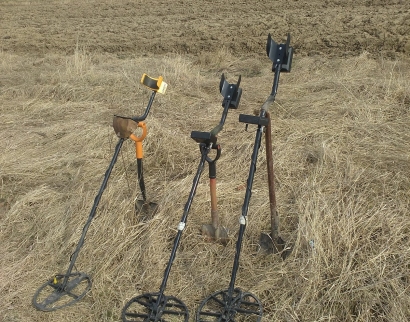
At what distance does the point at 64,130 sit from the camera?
4863 millimetres

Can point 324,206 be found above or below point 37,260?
above

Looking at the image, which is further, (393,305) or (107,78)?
(107,78)

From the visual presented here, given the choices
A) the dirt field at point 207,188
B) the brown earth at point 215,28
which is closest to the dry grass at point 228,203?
the dirt field at point 207,188

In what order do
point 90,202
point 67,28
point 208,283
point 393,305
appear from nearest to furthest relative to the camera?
1. point 393,305
2. point 208,283
3. point 90,202
4. point 67,28

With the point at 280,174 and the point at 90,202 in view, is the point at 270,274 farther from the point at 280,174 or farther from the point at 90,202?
the point at 90,202

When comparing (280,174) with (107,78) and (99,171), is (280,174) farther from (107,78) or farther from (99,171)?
(107,78)

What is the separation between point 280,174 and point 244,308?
1285 millimetres

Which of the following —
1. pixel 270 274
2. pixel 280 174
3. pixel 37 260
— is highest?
pixel 280 174

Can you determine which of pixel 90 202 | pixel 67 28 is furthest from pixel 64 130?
pixel 67 28

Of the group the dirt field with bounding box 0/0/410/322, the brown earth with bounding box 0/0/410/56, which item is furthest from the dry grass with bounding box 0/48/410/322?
the brown earth with bounding box 0/0/410/56

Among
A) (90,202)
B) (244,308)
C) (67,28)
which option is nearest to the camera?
(244,308)

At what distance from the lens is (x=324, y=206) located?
112 inches

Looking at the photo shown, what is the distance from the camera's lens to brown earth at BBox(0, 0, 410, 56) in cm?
867

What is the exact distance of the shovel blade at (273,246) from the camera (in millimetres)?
2768
